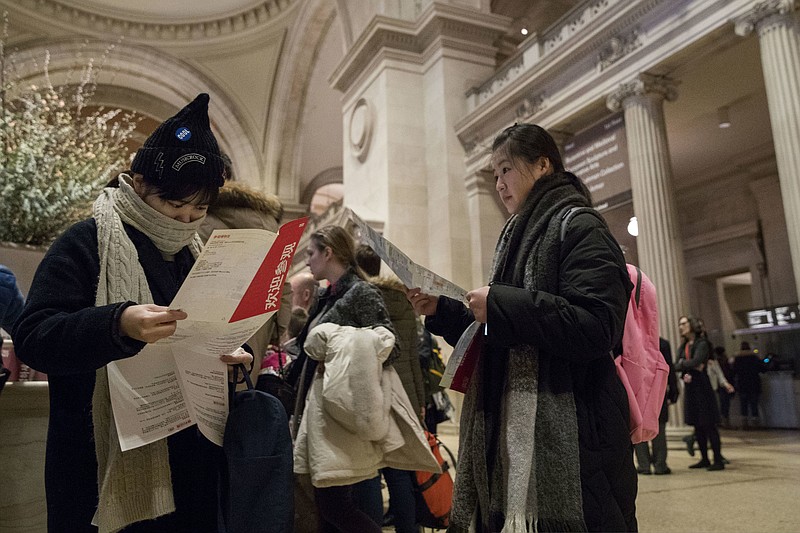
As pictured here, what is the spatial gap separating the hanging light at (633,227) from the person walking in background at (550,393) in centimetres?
670

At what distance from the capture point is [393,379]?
2.67 m

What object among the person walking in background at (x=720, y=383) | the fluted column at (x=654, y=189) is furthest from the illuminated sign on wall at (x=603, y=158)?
the person walking in background at (x=720, y=383)

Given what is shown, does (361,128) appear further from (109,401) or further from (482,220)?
(109,401)

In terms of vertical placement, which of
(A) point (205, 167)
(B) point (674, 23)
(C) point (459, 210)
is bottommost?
(A) point (205, 167)

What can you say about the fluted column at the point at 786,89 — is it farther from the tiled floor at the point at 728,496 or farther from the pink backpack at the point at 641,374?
the pink backpack at the point at 641,374

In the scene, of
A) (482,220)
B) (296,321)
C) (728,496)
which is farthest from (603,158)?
(296,321)

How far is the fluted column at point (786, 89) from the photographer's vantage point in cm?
608

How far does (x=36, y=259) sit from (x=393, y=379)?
99.8 inches

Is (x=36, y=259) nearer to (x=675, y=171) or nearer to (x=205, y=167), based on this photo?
(x=205, y=167)

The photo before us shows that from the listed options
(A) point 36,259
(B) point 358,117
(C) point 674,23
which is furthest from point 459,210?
(A) point 36,259

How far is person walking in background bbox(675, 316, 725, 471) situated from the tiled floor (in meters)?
0.23

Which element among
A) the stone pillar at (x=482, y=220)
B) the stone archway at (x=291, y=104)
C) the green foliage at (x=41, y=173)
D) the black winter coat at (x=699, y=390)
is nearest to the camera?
the green foliage at (x=41, y=173)

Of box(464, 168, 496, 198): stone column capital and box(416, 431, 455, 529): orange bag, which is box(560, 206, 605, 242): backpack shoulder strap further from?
box(464, 168, 496, 198): stone column capital

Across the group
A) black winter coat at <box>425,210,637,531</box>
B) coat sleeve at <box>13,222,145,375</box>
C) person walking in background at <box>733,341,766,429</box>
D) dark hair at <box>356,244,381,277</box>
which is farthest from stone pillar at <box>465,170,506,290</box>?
coat sleeve at <box>13,222,145,375</box>
